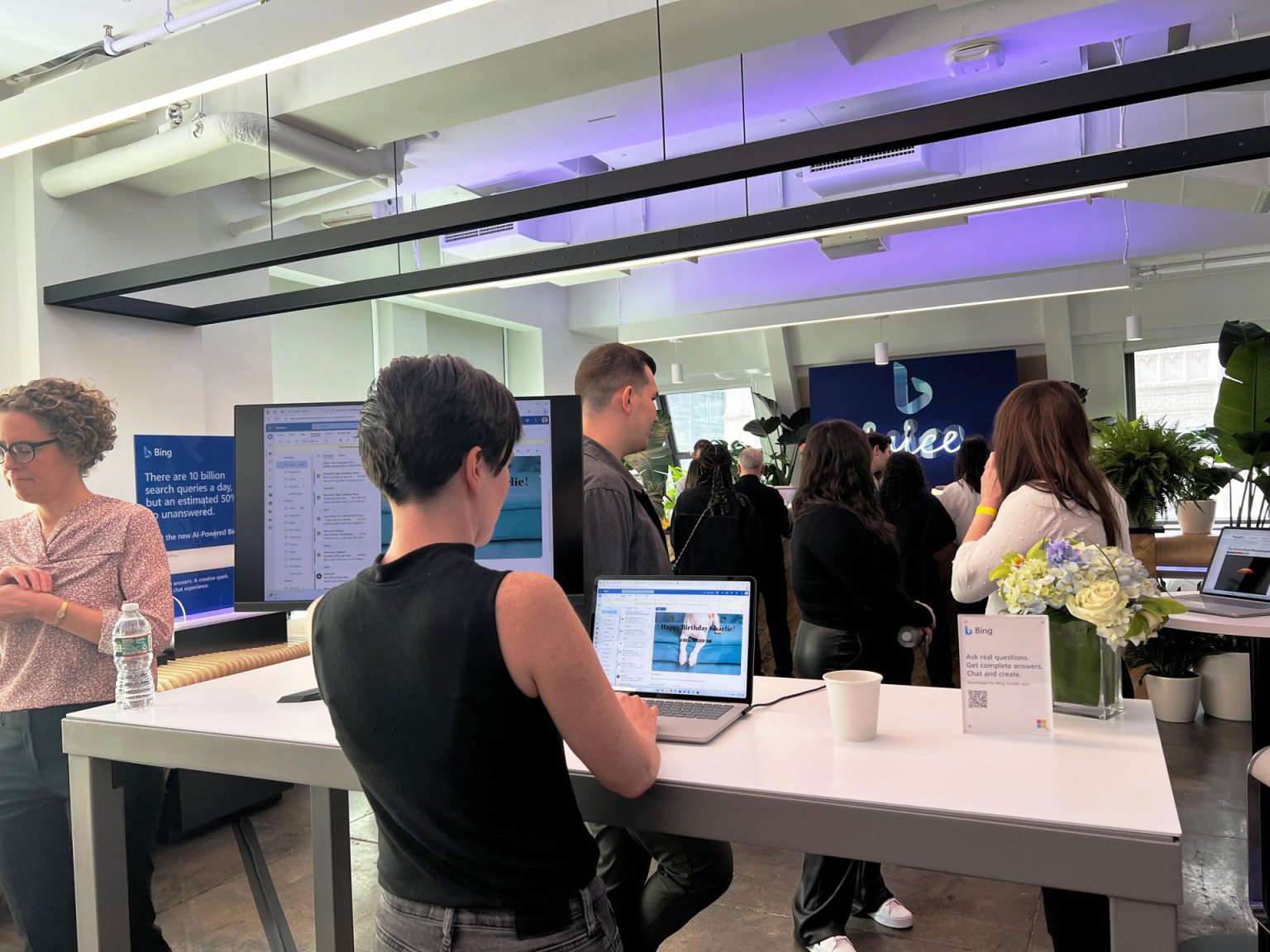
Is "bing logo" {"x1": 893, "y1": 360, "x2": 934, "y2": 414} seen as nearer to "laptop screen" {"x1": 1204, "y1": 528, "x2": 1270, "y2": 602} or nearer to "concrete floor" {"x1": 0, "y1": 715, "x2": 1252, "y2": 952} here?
"concrete floor" {"x1": 0, "y1": 715, "x2": 1252, "y2": 952}

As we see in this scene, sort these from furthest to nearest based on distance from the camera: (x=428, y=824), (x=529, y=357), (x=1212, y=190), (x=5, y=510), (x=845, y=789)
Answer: (x=529, y=357) < (x=1212, y=190) < (x=5, y=510) < (x=845, y=789) < (x=428, y=824)

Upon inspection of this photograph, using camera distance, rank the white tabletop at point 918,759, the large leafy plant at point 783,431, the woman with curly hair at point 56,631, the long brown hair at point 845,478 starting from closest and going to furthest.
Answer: the white tabletop at point 918,759 < the woman with curly hair at point 56,631 < the long brown hair at point 845,478 < the large leafy plant at point 783,431

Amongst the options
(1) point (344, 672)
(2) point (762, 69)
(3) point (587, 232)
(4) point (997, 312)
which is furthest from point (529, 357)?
(1) point (344, 672)

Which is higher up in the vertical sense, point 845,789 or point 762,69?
point 762,69

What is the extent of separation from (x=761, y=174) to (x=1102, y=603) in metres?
2.15

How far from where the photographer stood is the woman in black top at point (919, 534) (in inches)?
183

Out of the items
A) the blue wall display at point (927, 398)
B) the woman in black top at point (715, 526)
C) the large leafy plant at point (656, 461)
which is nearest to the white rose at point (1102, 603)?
the woman in black top at point (715, 526)

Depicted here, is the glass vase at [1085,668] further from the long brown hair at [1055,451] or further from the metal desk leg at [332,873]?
the metal desk leg at [332,873]

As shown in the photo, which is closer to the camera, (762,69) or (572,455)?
(572,455)

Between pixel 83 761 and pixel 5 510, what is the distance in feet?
12.1

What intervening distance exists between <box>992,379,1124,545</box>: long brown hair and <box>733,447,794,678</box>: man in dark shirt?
8.33ft

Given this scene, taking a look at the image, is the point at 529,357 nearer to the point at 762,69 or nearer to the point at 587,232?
the point at 587,232

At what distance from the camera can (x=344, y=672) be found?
121 cm

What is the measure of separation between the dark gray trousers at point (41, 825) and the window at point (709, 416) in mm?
10102
